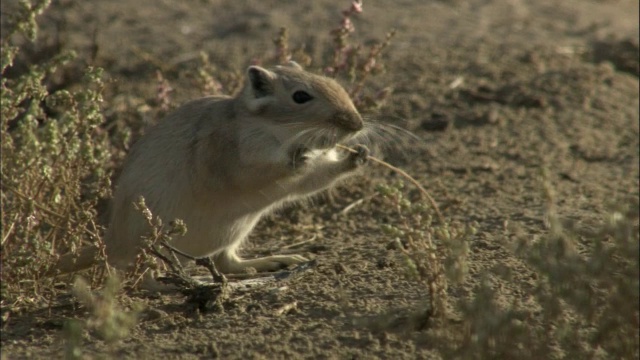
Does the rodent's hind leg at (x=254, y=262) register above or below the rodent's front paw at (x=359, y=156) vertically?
below

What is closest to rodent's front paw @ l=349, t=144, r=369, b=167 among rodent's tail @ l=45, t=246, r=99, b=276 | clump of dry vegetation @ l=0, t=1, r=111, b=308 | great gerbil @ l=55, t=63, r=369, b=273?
great gerbil @ l=55, t=63, r=369, b=273

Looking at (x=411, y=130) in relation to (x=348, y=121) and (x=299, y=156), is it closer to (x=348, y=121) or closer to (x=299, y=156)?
(x=299, y=156)

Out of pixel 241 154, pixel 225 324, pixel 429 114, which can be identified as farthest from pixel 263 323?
pixel 429 114

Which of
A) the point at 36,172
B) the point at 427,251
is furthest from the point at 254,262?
the point at 427,251

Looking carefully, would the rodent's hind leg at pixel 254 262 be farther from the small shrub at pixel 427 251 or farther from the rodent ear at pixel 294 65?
the small shrub at pixel 427 251

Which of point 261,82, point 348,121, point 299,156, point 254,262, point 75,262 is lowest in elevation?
point 254,262

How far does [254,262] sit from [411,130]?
211 cm

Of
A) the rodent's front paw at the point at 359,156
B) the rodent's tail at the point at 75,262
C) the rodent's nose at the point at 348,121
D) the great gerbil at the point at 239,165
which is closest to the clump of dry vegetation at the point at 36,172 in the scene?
the rodent's tail at the point at 75,262

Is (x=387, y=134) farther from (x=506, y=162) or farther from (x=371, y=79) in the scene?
(x=371, y=79)

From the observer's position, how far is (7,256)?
13.9 ft

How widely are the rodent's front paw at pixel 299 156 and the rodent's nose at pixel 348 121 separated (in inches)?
10.3

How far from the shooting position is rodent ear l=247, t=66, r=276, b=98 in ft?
16.3

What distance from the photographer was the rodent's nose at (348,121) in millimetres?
4719

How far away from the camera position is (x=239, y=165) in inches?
193
